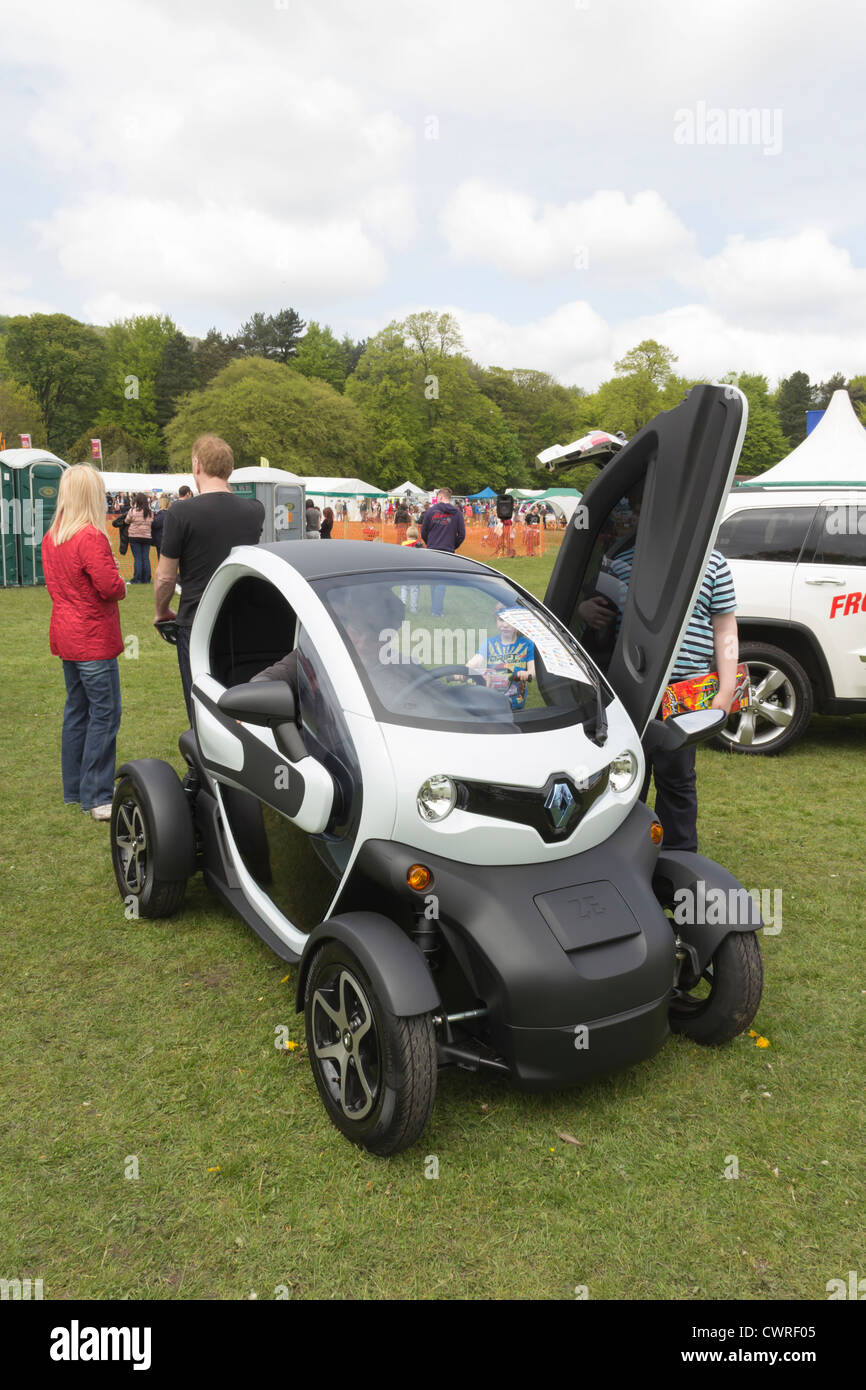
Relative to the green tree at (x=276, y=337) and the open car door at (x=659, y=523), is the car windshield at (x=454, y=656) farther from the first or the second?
the green tree at (x=276, y=337)

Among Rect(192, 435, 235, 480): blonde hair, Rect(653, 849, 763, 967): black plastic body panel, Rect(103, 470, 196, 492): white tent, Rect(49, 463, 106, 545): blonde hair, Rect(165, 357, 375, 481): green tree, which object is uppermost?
Rect(165, 357, 375, 481): green tree

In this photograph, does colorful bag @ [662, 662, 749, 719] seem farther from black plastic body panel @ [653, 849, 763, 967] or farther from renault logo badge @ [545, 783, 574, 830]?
renault logo badge @ [545, 783, 574, 830]

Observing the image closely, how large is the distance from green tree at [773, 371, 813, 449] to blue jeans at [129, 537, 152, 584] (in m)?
103

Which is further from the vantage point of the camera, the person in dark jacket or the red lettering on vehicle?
the person in dark jacket

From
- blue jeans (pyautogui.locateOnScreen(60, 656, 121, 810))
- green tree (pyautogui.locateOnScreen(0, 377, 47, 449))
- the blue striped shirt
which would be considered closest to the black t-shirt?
blue jeans (pyautogui.locateOnScreen(60, 656, 121, 810))

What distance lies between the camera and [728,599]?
417cm

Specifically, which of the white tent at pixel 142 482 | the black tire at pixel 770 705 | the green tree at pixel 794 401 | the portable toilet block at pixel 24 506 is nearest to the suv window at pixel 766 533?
the black tire at pixel 770 705

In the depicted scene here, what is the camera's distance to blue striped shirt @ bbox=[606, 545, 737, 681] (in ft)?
13.4

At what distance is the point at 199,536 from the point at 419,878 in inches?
113

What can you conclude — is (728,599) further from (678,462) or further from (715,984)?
(715,984)

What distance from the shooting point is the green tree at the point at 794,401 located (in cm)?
11006

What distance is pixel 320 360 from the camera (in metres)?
91.2
